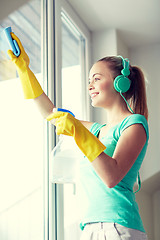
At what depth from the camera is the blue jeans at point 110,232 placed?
1.22 m

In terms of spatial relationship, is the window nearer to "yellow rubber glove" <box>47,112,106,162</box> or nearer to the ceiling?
the ceiling

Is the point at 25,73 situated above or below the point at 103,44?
below

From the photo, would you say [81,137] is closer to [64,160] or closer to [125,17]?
[64,160]

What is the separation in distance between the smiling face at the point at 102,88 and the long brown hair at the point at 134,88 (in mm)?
31

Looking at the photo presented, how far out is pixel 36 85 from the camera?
4.66 feet

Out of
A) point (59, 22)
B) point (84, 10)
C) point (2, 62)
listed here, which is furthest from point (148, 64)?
point (2, 62)

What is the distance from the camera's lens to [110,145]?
1.34 metres

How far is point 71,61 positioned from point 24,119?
773 millimetres

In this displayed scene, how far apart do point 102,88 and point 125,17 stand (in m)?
1.37

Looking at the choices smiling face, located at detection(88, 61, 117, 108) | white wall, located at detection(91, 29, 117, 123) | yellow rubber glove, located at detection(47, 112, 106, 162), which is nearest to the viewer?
yellow rubber glove, located at detection(47, 112, 106, 162)

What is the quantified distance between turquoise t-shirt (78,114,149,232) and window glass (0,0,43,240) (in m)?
0.36

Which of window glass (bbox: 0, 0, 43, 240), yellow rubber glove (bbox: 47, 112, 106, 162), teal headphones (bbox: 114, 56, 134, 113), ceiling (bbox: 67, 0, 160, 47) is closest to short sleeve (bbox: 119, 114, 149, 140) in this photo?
teal headphones (bbox: 114, 56, 134, 113)

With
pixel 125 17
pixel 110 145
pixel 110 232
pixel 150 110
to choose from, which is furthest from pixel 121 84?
pixel 150 110

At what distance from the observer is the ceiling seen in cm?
247
